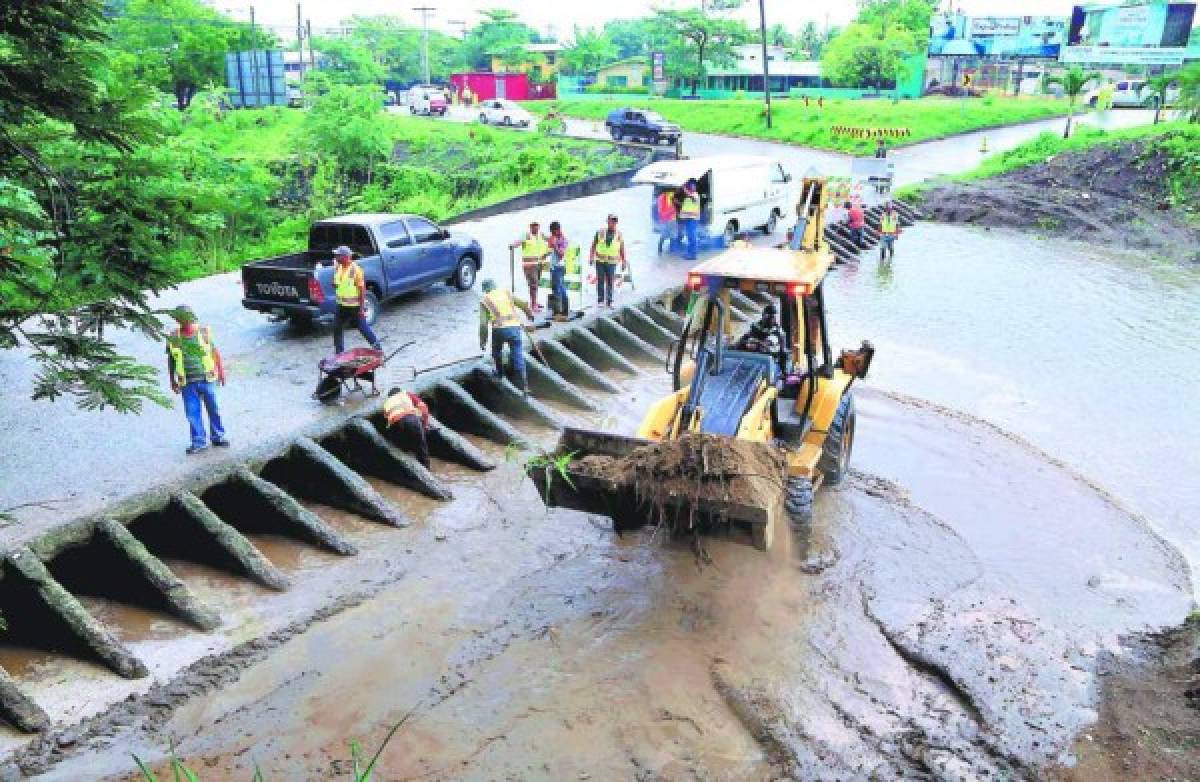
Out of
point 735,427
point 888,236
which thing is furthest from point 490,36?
point 735,427

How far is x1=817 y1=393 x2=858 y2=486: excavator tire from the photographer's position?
32.2 ft

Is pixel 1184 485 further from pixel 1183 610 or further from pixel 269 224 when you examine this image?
pixel 269 224

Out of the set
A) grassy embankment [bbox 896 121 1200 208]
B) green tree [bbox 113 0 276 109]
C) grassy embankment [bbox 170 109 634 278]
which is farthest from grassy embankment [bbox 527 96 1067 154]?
green tree [bbox 113 0 276 109]

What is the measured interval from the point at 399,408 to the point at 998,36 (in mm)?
65108

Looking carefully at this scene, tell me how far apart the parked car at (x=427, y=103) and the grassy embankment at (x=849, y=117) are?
13821 millimetres

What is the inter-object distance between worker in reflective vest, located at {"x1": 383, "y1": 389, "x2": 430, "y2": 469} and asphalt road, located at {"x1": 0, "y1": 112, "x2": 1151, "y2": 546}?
2.36ft

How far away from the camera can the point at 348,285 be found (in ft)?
38.6

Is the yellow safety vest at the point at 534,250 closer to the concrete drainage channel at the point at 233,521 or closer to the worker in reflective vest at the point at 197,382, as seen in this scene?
the concrete drainage channel at the point at 233,521

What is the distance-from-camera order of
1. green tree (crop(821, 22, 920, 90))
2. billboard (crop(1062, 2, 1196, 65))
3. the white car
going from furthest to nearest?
1. green tree (crop(821, 22, 920, 90))
2. billboard (crop(1062, 2, 1196, 65))
3. the white car

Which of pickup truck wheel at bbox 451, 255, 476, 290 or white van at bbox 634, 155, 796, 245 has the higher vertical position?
white van at bbox 634, 155, 796, 245

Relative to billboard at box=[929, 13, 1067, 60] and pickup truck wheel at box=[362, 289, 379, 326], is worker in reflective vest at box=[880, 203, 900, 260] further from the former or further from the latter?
billboard at box=[929, 13, 1067, 60]

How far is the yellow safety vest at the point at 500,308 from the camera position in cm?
1160

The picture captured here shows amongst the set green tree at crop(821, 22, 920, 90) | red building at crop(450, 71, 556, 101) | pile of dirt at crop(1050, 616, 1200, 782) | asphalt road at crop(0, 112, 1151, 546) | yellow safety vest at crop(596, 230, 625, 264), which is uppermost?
green tree at crop(821, 22, 920, 90)

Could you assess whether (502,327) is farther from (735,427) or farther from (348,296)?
(735,427)
